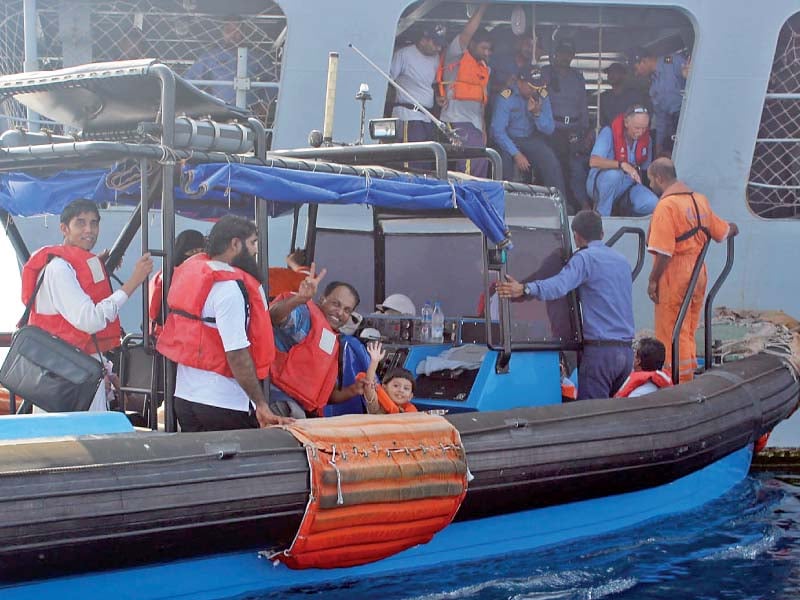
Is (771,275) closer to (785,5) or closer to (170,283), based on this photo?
(785,5)

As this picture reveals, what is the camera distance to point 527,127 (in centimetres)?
907

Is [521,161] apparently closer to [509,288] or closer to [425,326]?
[425,326]

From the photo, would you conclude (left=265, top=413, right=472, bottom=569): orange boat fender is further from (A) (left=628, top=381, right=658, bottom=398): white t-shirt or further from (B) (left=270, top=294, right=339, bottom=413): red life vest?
(A) (left=628, top=381, right=658, bottom=398): white t-shirt

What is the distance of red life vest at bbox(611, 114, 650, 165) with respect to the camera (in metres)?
8.94

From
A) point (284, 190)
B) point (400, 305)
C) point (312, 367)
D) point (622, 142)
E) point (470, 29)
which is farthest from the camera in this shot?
point (622, 142)

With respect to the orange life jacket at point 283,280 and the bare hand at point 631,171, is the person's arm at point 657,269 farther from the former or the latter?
the orange life jacket at point 283,280

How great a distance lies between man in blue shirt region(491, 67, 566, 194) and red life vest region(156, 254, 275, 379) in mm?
4681

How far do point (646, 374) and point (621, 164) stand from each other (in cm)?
313

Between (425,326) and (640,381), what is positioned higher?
(425,326)

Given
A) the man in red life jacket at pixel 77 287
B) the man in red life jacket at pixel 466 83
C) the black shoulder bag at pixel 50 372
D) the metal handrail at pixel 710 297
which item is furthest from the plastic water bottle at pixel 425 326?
the man in red life jacket at pixel 466 83

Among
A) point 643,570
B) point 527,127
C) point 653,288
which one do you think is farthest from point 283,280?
point 527,127

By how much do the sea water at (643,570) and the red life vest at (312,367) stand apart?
2.78ft

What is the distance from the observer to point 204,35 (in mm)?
8789

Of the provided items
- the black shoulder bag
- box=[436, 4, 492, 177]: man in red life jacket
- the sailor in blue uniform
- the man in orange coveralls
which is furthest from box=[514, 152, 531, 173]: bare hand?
the black shoulder bag
